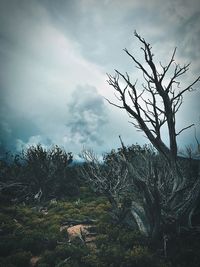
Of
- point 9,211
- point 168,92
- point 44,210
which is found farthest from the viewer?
point 44,210

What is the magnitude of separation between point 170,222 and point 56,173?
16819 mm

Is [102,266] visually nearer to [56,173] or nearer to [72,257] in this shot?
[72,257]

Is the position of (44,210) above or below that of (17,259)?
above

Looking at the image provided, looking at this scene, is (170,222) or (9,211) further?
(9,211)

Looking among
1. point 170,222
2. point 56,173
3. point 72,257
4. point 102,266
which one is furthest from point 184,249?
point 56,173

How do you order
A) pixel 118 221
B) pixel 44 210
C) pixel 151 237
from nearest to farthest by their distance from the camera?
pixel 151 237
pixel 118 221
pixel 44 210

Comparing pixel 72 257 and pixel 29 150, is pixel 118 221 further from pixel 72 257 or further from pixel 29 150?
pixel 29 150

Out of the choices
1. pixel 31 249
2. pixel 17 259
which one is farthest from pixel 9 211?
pixel 17 259

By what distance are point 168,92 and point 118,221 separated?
6836mm

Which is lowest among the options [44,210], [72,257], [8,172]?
[72,257]

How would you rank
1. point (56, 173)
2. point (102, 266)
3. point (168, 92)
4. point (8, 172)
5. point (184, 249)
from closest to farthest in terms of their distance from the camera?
point (102, 266) → point (184, 249) → point (168, 92) → point (56, 173) → point (8, 172)

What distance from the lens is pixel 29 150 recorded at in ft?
85.7

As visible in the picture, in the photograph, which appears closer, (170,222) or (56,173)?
(170,222)

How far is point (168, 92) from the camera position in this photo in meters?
10.3
